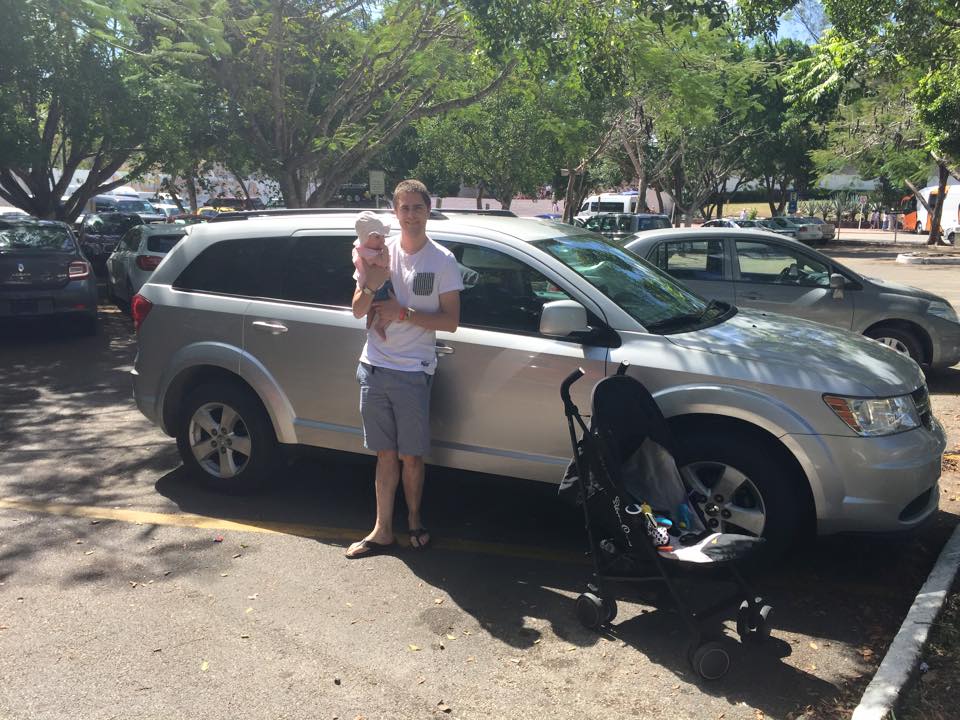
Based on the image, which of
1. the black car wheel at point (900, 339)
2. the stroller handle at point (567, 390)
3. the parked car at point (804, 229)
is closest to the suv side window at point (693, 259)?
the black car wheel at point (900, 339)

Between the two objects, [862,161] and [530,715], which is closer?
[530,715]

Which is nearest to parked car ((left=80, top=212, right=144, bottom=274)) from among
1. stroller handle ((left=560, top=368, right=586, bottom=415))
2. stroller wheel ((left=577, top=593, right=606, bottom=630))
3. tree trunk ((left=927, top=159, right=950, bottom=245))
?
stroller handle ((left=560, top=368, right=586, bottom=415))

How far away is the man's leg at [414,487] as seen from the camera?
463 cm

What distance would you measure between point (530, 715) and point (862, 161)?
126ft

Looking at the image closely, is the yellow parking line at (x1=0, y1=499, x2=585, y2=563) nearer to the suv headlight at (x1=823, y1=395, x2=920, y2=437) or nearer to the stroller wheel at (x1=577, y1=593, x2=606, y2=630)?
the stroller wheel at (x1=577, y1=593, x2=606, y2=630)

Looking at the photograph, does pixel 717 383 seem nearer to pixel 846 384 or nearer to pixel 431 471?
pixel 846 384

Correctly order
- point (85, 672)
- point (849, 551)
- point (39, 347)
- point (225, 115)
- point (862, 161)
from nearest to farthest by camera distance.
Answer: point (85, 672) < point (849, 551) < point (39, 347) < point (225, 115) < point (862, 161)

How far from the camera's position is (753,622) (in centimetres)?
370

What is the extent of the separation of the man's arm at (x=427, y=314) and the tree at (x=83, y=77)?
8.49 m

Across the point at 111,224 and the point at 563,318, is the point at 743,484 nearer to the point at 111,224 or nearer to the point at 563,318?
the point at 563,318

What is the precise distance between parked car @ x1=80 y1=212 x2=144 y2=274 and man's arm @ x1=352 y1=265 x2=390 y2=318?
1601 centimetres

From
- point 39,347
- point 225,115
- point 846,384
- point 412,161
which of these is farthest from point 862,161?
point 846,384

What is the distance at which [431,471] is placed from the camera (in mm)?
4996

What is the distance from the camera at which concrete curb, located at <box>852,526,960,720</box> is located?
3.19 m
